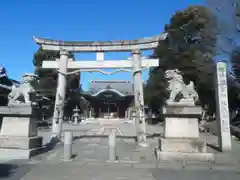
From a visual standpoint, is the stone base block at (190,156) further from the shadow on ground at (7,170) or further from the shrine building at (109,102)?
the shrine building at (109,102)

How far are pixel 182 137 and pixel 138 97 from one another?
15.2ft

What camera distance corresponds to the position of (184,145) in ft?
24.3

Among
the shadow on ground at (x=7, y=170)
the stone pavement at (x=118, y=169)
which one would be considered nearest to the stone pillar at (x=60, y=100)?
the stone pavement at (x=118, y=169)

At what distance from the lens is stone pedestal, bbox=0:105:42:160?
7.68 meters

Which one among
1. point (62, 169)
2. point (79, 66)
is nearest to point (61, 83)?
point (79, 66)

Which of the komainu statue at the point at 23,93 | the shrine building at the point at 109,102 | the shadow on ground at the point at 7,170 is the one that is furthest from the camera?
the shrine building at the point at 109,102

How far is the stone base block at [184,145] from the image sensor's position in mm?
7344

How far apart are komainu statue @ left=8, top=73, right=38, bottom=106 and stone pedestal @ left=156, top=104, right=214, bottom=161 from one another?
4.89 meters

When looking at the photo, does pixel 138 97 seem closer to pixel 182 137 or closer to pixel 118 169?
pixel 182 137

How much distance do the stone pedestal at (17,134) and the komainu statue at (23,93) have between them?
281 mm

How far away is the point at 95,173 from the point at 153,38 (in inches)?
337

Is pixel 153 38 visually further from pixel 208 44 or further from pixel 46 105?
pixel 46 105

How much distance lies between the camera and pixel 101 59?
12945 mm

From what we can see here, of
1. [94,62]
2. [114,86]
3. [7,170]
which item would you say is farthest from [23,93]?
[114,86]
